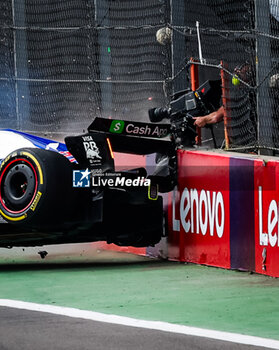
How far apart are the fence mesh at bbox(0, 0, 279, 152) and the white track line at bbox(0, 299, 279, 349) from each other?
5.36 metres

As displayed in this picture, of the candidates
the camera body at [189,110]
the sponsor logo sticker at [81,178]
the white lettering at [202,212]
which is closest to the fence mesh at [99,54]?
the camera body at [189,110]

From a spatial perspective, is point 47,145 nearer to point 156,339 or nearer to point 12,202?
point 12,202

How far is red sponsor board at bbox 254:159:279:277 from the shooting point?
886 centimetres

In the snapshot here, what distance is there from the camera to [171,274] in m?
9.54

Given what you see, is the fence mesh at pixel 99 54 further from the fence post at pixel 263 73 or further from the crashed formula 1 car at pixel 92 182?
the crashed formula 1 car at pixel 92 182

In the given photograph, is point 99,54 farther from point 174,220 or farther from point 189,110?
point 174,220

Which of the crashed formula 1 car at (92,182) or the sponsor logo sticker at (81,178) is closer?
the crashed formula 1 car at (92,182)

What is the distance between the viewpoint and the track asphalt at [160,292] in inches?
263

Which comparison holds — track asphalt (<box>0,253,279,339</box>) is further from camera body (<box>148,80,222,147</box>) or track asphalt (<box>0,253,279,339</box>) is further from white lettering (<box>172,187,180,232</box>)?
camera body (<box>148,80,222,147</box>)

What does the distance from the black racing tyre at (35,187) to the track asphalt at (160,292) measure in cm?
58

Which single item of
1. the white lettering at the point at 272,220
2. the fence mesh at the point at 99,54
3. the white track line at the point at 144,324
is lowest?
the white track line at the point at 144,324

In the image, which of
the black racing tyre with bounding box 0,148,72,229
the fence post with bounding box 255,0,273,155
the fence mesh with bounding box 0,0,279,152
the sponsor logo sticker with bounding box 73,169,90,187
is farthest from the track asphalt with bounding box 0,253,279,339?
the fence mesh with bounding box 0,0,279,152

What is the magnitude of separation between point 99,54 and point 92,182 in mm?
5283

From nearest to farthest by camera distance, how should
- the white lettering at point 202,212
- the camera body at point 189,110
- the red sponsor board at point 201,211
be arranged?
the red sponsor board at point 201,211, the white lettering at point 202,212, the camera body at point 189,110
